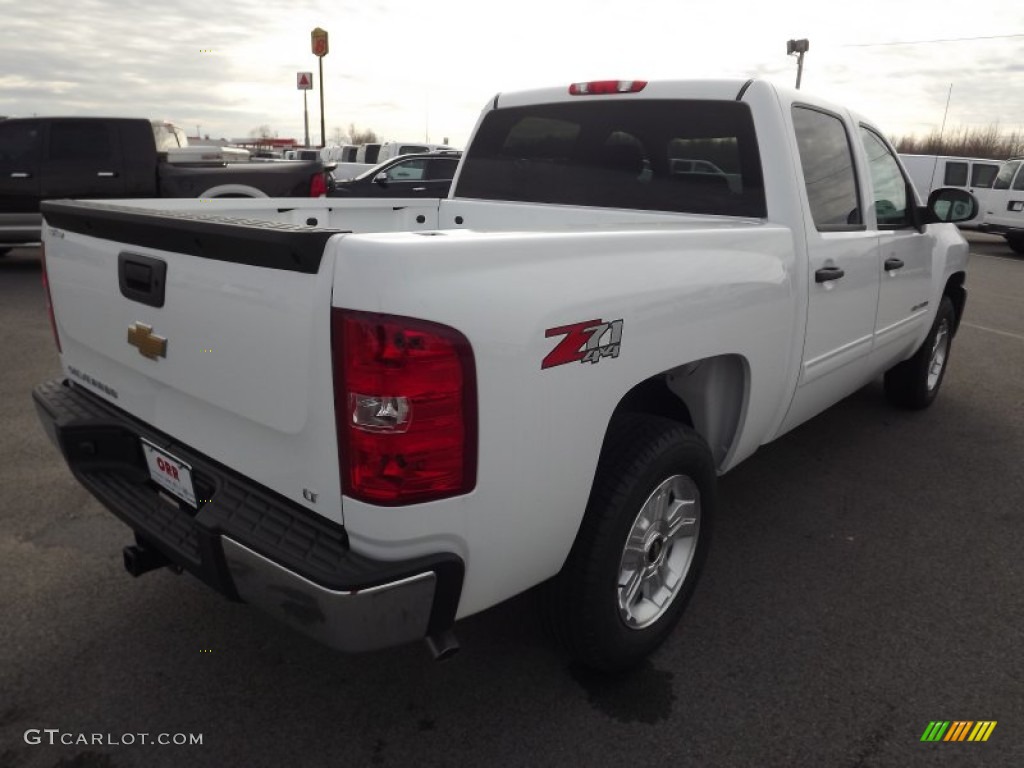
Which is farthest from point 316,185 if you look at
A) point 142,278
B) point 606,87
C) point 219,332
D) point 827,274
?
point 219,332

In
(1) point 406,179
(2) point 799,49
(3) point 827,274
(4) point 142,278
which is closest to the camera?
(4) point 142,278

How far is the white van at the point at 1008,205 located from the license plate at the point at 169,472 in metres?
18.3

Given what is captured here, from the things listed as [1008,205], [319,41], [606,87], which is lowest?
A: [1008,205]

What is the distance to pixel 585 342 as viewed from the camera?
1912 mm

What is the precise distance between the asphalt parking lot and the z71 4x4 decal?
1149 millimetres

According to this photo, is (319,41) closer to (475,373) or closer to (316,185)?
(316,185)

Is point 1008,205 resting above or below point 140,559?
above

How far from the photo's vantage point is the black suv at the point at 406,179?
45.0 ft

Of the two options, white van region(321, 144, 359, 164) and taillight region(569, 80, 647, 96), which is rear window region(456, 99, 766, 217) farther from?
white van region(321, 144, 359, 164)

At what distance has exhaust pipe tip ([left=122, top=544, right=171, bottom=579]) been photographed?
2.36 metres

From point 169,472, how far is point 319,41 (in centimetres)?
3027

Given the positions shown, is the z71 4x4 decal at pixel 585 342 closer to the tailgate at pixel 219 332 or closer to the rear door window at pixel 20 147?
the tailgate at pixel 219 332

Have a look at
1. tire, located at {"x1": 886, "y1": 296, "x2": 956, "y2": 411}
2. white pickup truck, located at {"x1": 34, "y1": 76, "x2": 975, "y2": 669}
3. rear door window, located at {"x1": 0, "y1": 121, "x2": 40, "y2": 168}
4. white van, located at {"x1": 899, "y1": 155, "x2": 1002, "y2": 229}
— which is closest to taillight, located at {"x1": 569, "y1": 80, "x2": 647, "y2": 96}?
white pickup truck, located at {"x1": 34, "y1": 76, "x2": 975, "y2": 669}

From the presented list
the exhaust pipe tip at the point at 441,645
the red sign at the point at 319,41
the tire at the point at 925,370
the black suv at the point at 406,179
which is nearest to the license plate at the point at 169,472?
the exhaust pipe tip at the point at 441,645
